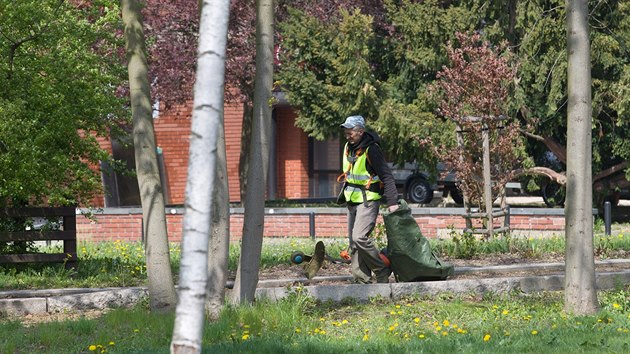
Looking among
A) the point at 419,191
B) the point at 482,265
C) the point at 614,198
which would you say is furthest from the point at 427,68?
the point at 482,265

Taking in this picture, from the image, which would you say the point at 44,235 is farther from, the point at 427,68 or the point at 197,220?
the point at 427,68

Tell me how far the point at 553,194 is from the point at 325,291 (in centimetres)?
1783

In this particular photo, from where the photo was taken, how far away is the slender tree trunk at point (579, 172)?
31.7 ft

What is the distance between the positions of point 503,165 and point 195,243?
1422 cm

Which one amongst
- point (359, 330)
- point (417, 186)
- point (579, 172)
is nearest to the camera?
point (359, 330)

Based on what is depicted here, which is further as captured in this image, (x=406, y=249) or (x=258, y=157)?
(x=406, y=249)

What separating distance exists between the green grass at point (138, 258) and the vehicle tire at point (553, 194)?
979cm

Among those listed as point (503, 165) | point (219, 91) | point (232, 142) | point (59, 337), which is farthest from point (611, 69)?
point (219, 91)

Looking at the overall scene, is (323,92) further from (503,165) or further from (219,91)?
(219,91)

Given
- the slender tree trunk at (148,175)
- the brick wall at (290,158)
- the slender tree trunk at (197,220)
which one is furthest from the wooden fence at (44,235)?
the brick wall at (290,158)

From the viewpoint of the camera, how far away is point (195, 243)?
4438 millimetres

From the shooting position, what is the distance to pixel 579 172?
9805 mm

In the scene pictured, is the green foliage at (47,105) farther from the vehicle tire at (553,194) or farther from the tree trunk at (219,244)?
the vehicle tire at (553,194)

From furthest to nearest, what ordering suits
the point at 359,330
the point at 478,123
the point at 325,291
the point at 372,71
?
the point at 372,71
the point at 478,123
the point at 325,291
the point at 359,330
